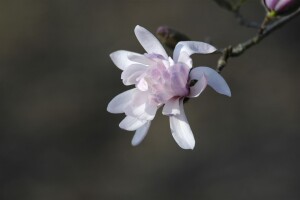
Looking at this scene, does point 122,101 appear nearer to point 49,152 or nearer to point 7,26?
point 49,152

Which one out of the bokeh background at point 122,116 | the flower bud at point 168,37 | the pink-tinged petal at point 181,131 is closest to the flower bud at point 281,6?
the flower bud at point 168,37

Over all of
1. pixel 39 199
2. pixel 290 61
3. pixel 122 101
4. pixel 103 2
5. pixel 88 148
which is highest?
pixel 103 2

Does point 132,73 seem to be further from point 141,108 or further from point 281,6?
point 281,6

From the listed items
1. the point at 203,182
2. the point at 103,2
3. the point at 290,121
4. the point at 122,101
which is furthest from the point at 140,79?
the point at 103,2

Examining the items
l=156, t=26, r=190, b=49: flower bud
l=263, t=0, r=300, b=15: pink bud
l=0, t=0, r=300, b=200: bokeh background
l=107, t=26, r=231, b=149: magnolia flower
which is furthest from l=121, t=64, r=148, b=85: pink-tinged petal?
l=0, t=0, r=300, b=200: bokeh background

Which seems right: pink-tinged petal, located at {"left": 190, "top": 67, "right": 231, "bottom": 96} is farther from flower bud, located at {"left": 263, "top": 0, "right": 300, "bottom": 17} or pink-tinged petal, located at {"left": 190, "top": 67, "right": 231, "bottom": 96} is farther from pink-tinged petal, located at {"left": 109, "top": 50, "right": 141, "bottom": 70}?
flower bud, located at {"left": 263, "top": 0, "right": 300, "bottom": 17}
